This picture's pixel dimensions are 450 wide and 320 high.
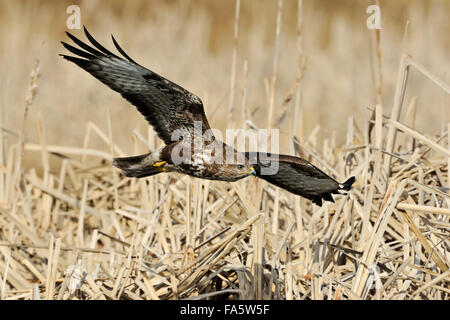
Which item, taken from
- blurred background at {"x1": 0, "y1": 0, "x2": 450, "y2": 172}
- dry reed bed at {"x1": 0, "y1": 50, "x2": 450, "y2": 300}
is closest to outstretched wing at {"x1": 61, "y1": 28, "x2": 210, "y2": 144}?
dry reed bed at {"x1": 0, "y1": 50, "x2": 450, "y2": 300}

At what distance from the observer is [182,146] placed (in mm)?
4828

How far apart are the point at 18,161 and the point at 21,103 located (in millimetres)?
2215

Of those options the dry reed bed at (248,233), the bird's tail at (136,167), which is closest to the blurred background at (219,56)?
the dry reed bed at (248,233)

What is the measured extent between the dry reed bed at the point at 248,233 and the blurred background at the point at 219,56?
1633mm

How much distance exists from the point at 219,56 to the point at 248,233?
4159 mm

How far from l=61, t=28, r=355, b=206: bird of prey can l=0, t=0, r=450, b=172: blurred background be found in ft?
7.73

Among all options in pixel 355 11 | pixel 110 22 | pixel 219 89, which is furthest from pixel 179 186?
pixel 355 11

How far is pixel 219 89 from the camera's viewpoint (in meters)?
7.79

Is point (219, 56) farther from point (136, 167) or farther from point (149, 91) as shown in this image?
point (149, 91)

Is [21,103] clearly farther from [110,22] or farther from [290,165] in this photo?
[290,165]

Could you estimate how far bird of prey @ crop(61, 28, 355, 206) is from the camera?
4.62 meters

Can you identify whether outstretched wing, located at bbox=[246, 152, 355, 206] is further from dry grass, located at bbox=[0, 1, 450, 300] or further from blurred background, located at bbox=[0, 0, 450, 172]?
blurred background, located at bbox=[0, 0, 450, 172]

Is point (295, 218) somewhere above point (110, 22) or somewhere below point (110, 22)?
below
